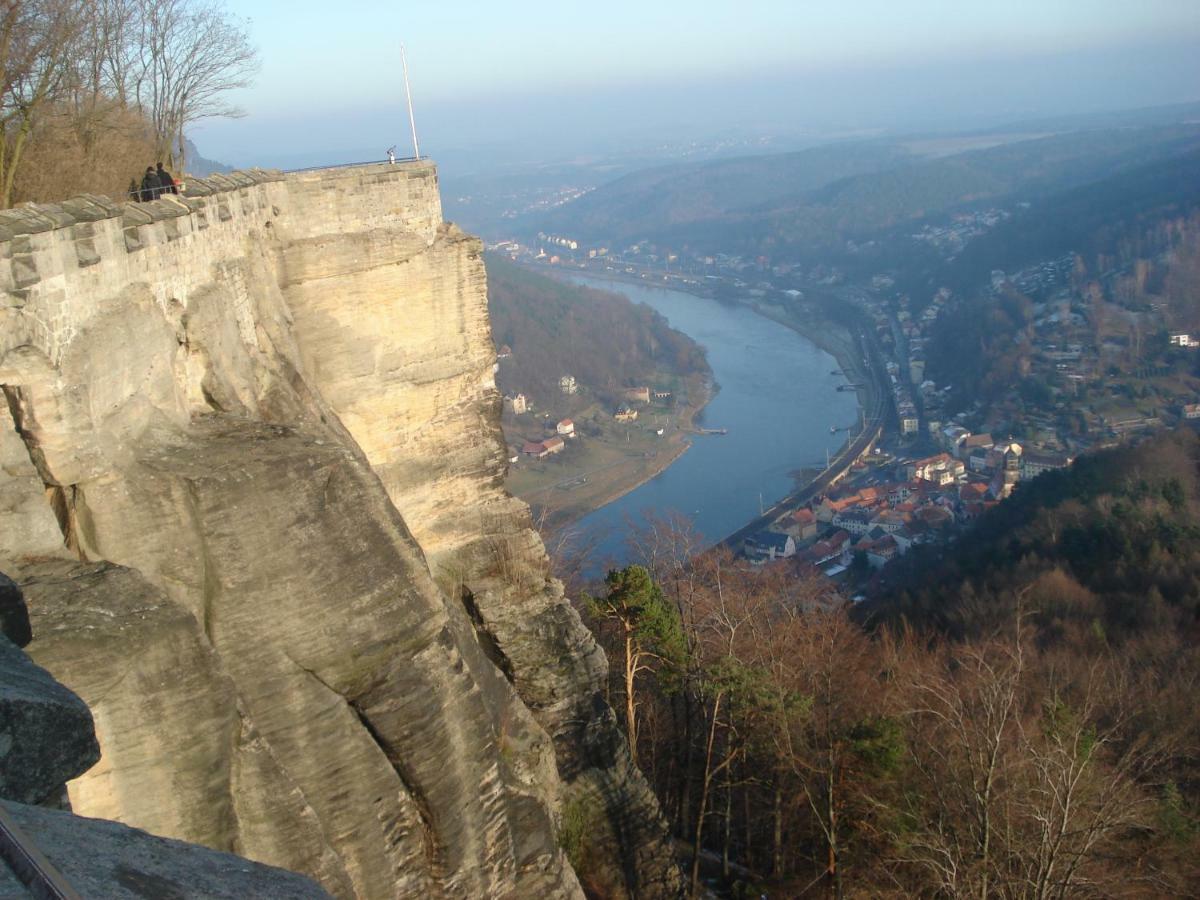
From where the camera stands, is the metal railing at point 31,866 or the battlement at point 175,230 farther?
the battlement at point 175,230

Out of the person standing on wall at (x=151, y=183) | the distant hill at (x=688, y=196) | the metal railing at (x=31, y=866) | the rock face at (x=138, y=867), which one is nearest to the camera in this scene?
the metal railing at (x=31, y=866)

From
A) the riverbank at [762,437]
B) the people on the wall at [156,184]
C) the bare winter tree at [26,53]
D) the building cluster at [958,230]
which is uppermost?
the bare winter tree at [26,53]

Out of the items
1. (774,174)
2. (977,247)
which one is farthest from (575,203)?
(977,247)

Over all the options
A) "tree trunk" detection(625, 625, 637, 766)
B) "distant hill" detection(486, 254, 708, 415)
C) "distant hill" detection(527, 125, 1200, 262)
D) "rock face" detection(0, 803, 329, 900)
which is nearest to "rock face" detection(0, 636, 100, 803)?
"rock face" detection(0, 803, 329, 900)

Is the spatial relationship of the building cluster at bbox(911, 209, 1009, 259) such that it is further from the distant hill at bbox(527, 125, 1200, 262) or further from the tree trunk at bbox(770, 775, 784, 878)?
the tree trunk at bbox(770, 775, 784, 878)

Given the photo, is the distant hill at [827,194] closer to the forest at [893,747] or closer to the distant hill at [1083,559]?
the distant hill at [1083,559]

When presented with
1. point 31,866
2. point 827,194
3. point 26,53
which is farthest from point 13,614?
point 827,194

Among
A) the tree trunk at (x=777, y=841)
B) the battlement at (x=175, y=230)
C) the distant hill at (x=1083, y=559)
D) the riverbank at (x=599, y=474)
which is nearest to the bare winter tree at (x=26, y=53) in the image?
the battlement at (x=175, y=230)

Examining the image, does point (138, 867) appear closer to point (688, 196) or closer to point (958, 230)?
point (958, 230)

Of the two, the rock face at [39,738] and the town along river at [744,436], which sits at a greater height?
the rock face at [39,738]
